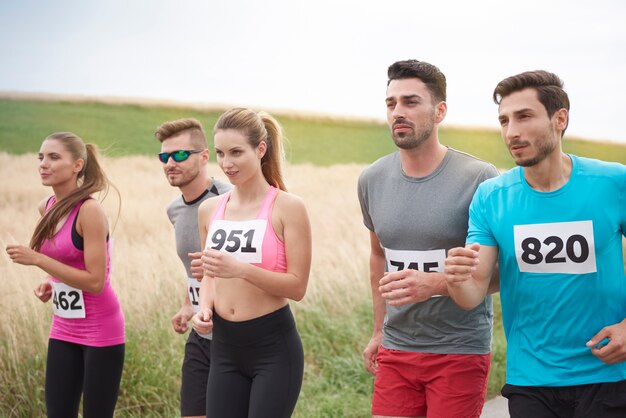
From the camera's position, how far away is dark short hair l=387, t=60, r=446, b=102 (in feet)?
11.8

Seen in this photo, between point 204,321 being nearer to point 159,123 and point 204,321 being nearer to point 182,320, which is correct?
point 182,320

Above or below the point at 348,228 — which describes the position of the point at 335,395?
below

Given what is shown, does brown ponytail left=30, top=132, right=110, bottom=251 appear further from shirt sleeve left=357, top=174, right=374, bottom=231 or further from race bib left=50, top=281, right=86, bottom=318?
shirt sleeve left=357, top=174, right=374, bottom=231

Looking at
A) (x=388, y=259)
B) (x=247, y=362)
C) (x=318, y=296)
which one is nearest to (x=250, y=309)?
(x=247, y=362)

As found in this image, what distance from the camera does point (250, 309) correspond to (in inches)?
140

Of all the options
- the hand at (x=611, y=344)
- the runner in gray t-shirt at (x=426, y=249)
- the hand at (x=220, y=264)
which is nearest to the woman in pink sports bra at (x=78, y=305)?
the hand at (x=220, y=264)

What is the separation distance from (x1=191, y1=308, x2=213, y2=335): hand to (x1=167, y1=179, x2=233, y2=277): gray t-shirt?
32.6 inches

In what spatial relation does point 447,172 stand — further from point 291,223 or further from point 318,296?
point 318,296

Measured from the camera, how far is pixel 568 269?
9.73 feet

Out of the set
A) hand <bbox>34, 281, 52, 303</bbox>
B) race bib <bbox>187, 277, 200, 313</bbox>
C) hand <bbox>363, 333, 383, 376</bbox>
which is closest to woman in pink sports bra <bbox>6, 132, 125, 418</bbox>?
hand <bbox>34, 281, 52, 303</bbox>

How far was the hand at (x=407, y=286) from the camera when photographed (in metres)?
3.03

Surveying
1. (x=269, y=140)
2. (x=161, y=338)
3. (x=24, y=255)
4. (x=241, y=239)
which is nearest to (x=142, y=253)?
(x=161, y=338)

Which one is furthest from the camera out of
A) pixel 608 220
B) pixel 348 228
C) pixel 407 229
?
pixel 348 228

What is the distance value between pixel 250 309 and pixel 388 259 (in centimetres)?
68
